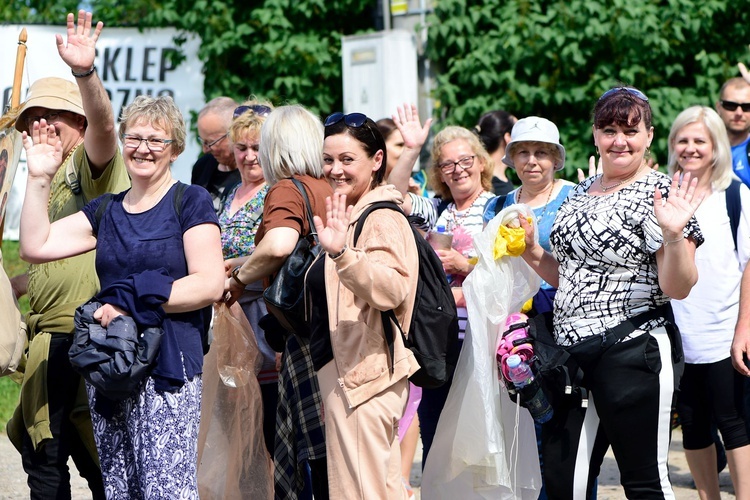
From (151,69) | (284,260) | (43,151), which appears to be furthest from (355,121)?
(151,69)

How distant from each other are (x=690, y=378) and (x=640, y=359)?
118 cm

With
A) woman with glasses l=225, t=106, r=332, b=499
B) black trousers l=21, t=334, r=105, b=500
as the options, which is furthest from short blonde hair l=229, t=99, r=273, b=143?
black trousers l=21, t=334, r=105, b=500

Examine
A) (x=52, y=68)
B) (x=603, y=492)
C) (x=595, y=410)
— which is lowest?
(x=603, y=492)

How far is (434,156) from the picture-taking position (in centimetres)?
542

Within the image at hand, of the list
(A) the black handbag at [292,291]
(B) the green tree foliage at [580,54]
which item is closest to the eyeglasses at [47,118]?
(A) the black handbag at [292,291]

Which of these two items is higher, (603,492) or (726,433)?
(726,433)

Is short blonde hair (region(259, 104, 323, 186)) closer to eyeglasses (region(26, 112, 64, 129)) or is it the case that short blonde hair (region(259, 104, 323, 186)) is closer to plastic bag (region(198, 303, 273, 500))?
plastic bag (region(198, 303, 273, 500))

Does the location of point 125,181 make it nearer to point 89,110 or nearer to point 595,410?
point 89,110

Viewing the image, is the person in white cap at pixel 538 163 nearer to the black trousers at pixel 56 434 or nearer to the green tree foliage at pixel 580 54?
the black trousers at pixel 56 434

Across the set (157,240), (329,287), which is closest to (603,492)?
(329,287)

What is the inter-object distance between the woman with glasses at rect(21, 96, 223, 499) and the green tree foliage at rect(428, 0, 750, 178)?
4.82m

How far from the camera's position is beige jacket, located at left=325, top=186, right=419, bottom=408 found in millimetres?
3676

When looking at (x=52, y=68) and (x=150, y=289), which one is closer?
(x=150, y=289)

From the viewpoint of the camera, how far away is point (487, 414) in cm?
416
